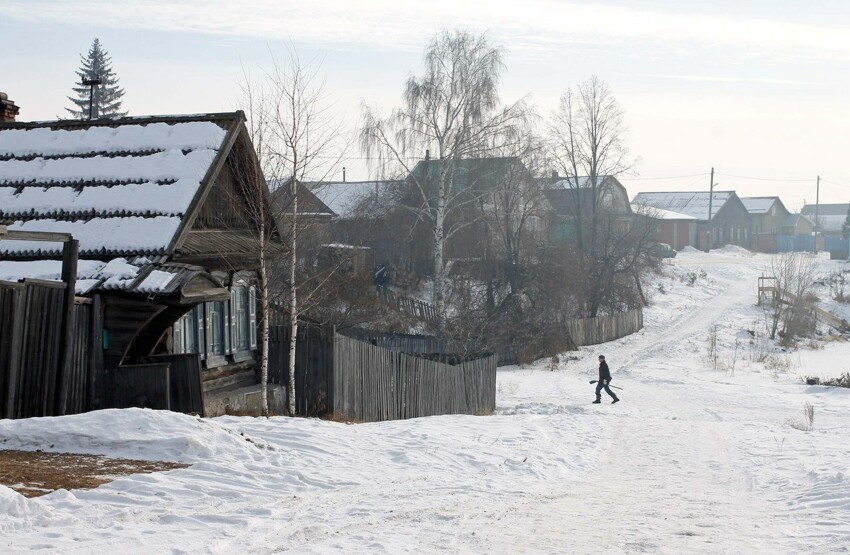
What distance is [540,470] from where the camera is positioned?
38.1ft

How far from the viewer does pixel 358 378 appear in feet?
59.1

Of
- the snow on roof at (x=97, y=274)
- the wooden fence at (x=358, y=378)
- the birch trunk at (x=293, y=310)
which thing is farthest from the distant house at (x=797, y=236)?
the snow on roof at (x=97, y=274)

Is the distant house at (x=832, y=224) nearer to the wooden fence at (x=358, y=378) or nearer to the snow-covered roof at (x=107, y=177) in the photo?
the wooden fence at (x=358, y=378)

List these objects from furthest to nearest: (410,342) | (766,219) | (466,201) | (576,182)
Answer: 1. (766,219)
2. (576,182)
3. (466,201)
4. (410,342)

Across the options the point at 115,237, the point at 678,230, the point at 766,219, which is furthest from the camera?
the point at 766,219

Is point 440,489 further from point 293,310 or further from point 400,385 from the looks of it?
point 400,385

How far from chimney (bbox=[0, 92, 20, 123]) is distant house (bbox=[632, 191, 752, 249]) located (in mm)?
74690

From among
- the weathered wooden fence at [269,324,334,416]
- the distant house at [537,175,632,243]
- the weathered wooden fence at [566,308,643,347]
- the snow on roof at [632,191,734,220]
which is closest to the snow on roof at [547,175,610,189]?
the distant house at [537,175,632,243]

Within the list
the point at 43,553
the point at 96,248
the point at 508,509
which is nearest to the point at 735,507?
the point at 508,509

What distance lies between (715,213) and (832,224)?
190 feet

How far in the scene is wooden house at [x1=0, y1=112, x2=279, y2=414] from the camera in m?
13.2

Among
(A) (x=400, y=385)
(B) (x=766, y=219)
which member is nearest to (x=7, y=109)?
(A) (x=400, y=385)

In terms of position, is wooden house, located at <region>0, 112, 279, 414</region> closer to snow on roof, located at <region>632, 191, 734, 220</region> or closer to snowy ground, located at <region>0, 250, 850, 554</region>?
snowy ground, located at <region>0, 250, 850, 554</region>

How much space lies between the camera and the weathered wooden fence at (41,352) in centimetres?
1053
